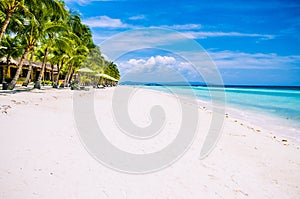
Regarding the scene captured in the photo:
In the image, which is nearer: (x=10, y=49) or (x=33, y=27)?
(x=33, y=27)

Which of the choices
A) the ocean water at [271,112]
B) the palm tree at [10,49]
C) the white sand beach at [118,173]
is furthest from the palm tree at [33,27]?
the ocean water at [271,112]

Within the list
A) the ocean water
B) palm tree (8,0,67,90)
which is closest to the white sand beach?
the ocean water

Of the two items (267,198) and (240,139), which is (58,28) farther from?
(267,198)

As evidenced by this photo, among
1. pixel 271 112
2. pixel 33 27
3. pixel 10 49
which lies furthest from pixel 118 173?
pixel 10 49

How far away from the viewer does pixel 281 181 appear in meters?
3.88

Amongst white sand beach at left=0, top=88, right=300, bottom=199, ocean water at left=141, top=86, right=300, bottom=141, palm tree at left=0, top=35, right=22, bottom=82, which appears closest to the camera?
white sand beach at left=0, top=88, right=300, bottom=199

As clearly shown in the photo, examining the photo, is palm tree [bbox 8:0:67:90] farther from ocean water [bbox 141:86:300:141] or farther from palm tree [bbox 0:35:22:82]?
ocean water [bbox 141:86:300:141]

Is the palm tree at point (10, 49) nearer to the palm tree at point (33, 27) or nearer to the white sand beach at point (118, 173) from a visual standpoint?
the palm tree at point (33, 27)

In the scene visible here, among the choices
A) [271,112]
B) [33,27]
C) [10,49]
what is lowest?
[271,112]

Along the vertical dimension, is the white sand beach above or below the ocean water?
below

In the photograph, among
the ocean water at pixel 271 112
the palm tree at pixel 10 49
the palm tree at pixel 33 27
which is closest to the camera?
the ocean water at pixel 271 112

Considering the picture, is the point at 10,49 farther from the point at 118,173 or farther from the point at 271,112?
the point at 271,112

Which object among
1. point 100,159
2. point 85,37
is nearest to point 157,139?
point 100,159

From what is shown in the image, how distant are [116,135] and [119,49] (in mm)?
4280
